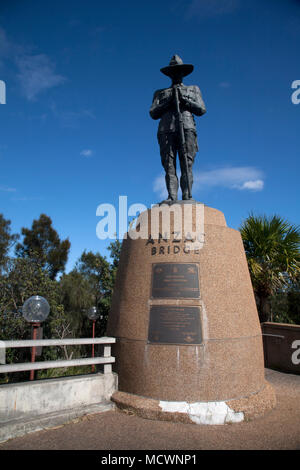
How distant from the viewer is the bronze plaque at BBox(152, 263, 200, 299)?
4445 millimetres

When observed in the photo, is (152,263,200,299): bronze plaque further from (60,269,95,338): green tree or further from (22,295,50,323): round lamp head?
(60,269,95,338): green tree

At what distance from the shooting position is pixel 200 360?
13.3ft

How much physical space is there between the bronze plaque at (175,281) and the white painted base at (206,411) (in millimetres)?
1373

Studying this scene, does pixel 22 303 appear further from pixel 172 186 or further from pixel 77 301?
pixel 172 186

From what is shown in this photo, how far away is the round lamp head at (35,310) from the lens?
16.0 ft

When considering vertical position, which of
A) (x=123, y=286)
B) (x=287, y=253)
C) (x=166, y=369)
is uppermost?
(x=287, y=253)

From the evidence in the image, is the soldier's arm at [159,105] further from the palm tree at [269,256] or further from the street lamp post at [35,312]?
the palm tree at [269,256]

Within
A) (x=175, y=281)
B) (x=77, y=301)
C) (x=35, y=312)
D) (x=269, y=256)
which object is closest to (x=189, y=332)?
(x=175, y=281)

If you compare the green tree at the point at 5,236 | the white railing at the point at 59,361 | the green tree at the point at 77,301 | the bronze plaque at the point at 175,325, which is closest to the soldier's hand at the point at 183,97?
the bronze plaque at the point at 175,325

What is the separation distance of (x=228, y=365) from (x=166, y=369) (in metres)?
0.85

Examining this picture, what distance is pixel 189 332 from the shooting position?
418 centimetres
